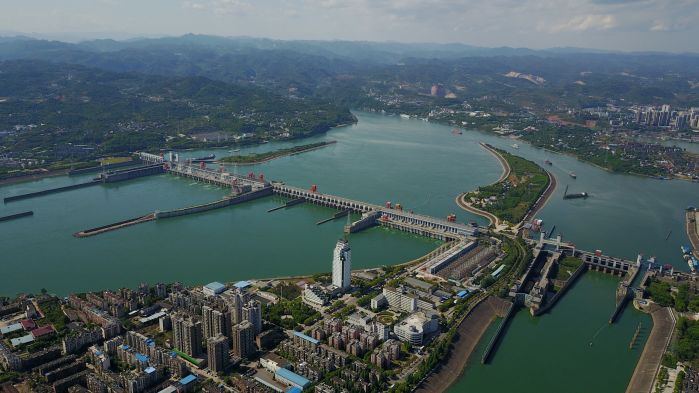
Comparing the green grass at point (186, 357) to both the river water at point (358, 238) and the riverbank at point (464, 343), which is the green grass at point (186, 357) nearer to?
the river water at point (358, 238)

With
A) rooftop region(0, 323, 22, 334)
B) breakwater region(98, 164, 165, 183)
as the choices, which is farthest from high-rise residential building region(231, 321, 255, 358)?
breakwater region(98, 164, 165, 183)

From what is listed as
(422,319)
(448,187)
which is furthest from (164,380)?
(448,187)

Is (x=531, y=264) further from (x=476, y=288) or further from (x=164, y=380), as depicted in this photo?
(x=164, y=380)

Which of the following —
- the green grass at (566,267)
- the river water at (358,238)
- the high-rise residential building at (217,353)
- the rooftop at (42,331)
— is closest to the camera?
the high-rise residential building at (217,353)

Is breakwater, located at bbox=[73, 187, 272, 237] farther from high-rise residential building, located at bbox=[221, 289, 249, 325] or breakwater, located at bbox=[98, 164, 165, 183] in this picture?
high-rise residential building, located at bbox=[221, 289, 249, 325]

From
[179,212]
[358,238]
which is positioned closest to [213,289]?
[358,238]

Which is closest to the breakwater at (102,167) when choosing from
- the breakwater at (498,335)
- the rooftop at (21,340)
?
the rooftop at (21,340)

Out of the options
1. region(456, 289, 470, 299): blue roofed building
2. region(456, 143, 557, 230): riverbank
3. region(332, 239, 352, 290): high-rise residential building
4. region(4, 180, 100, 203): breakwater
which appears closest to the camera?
region(332, 239, 352, 290): high-rise residential building

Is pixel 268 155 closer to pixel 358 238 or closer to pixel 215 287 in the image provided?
pixel 358 238
